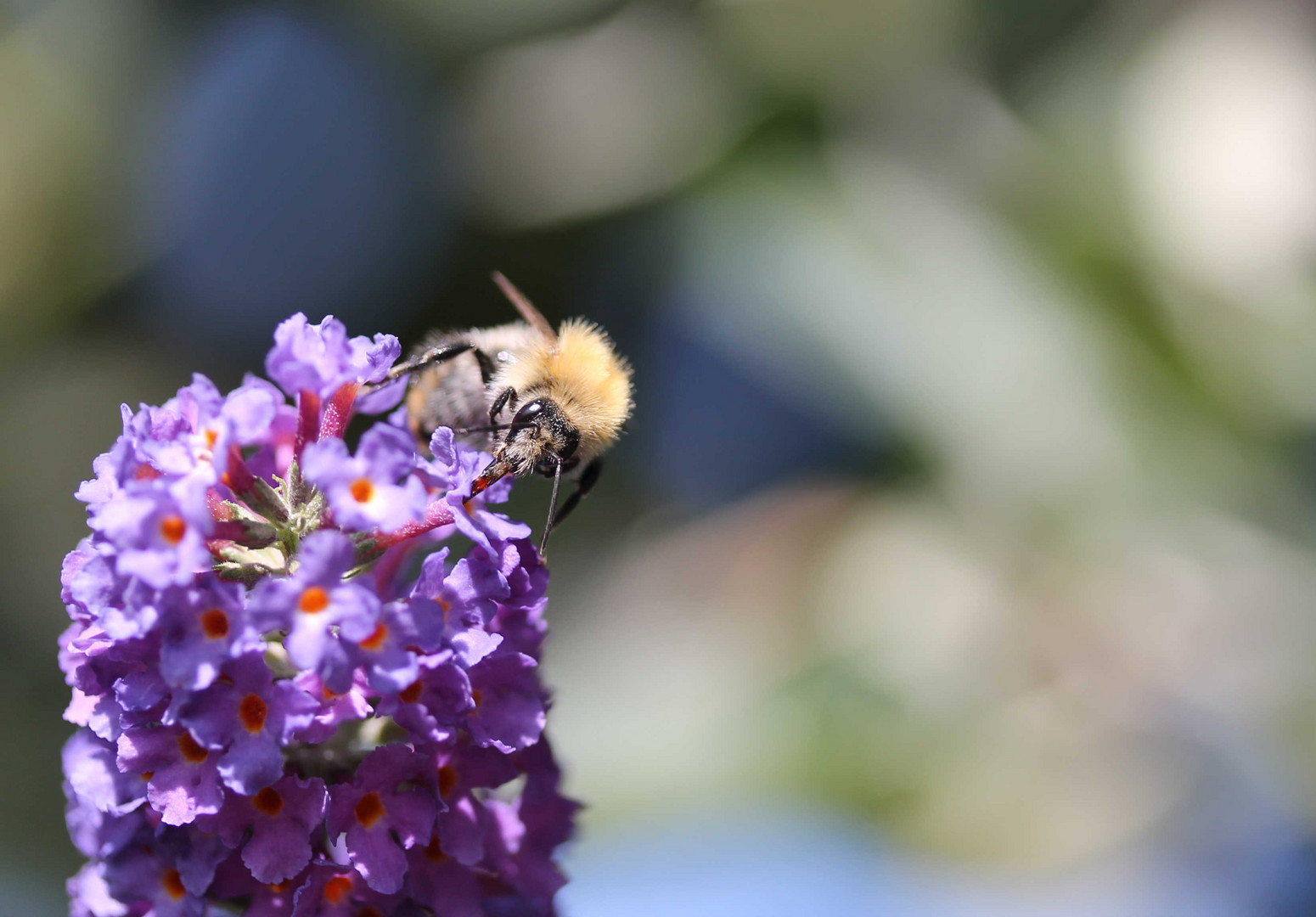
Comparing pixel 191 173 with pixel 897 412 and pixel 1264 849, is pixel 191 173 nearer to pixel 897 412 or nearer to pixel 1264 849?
pixel 897 412

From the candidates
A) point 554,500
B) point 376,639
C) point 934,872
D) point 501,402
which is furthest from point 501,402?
point 934,872

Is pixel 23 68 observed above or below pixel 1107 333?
above

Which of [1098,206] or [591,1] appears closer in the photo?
[1098,206]

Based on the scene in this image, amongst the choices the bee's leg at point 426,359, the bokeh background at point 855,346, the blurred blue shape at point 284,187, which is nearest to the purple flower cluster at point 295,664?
the bee's leg at point 426,359

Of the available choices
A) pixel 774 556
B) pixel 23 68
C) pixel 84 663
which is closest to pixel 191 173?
pixel 23 68

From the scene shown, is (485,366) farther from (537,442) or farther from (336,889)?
(336,889)

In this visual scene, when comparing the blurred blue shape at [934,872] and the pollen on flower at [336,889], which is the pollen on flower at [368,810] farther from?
the blurred blue shape at [934,872]
